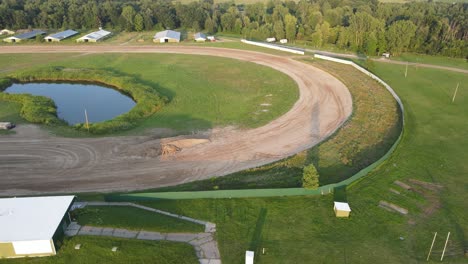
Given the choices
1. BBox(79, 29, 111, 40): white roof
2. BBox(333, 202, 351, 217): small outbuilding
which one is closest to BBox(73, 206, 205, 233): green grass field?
BBox(333, 202, 351, 217): small outbuilding

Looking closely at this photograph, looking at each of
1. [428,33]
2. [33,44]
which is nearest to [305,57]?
[428,33]

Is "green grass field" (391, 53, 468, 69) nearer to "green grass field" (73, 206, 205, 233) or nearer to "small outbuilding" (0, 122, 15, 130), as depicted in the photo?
"green grass field" (73, 206, 205, 233)

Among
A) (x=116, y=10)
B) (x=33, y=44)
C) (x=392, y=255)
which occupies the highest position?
(x=116, y=10)

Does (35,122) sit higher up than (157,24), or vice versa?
(157,24)

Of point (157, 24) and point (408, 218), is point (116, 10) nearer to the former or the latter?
point (157, 24)

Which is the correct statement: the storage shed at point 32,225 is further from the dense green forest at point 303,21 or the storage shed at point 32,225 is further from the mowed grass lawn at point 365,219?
the dense green forest at point 303,21

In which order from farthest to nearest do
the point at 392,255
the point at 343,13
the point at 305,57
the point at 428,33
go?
the point at 343,13 → the point at 428,33 → the point at 305,57 → the point at 392,255
